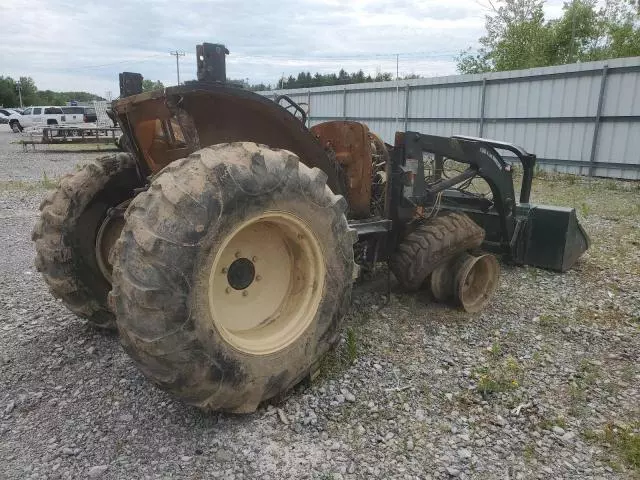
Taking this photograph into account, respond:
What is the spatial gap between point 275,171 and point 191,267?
0.65 metres

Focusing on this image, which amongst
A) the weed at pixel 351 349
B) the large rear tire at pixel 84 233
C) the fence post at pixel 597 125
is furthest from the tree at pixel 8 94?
the weed at pixel 351 349

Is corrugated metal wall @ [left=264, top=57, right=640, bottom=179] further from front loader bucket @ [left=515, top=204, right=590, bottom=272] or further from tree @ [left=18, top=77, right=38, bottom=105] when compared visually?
tree @ [left=18, top=77, right=38, bottom=105]

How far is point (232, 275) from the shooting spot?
2.86m

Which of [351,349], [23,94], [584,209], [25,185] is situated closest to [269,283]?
[351,349]

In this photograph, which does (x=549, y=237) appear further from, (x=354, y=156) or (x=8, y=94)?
(x=8, y=94)

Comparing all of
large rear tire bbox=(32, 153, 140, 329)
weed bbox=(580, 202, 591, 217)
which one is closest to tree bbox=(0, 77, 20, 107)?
weed bbox=(580, 202, 591, 217)

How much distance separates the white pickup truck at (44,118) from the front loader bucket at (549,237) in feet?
126

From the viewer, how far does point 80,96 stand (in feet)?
425

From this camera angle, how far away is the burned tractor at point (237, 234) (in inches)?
92.6

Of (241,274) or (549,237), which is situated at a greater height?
(241,274)

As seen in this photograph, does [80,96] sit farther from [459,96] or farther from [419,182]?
[419,182]

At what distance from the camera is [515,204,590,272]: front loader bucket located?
5418 mm

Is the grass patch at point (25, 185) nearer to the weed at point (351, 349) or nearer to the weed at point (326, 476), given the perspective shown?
the weed at point (351, 349)

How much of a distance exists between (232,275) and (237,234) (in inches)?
8.6
